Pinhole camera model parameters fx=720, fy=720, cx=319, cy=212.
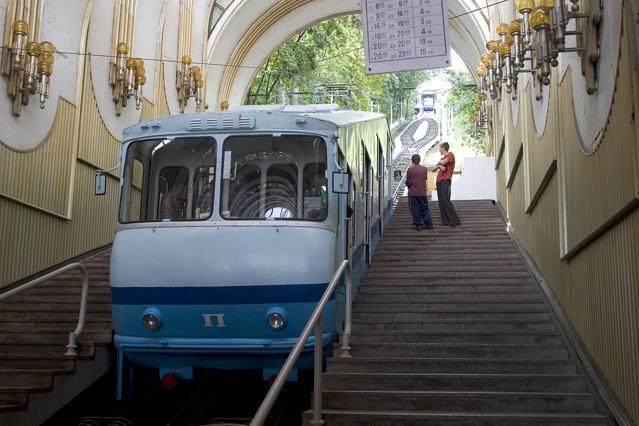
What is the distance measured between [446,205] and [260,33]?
11.2 meters

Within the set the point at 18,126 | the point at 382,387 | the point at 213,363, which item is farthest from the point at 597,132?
the point at 18,126

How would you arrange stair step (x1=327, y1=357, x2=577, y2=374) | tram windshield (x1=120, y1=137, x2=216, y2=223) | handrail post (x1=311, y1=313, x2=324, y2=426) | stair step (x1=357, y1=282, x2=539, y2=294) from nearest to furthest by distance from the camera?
handrail post (x1=311, y1=313, x2=324, y2=426) → stair step (x1=327, y1=357, x2=577, y2=374) → tram windshield (x1=120, y1=137, x2=216, y2=223) → stair step (x1=357, y1=282, x2=539, y2=294)

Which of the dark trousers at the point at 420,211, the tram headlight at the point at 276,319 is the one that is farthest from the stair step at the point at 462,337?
the dark trousers at the point at 420,211

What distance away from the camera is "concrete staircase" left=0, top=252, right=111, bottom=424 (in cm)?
651

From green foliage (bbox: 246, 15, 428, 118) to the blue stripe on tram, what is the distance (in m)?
17.7

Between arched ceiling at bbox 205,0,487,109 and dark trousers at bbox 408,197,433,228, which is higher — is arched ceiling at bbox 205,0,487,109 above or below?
above

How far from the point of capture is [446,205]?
1277cm

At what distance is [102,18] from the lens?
12.9m

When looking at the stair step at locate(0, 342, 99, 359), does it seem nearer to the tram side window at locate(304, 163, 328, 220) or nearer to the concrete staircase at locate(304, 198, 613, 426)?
the tram side window at locate(304, 163, 328, 220)

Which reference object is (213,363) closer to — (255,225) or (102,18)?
(255,225)

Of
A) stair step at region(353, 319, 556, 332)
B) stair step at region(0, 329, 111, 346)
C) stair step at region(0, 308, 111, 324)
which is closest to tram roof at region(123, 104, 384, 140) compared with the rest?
stair step at region(0, 329, 111, 346)

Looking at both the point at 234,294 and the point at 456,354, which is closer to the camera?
the point at 234,294

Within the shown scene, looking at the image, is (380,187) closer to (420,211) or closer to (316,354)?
(420,211)

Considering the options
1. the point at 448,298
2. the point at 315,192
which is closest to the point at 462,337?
the point at 448,298
